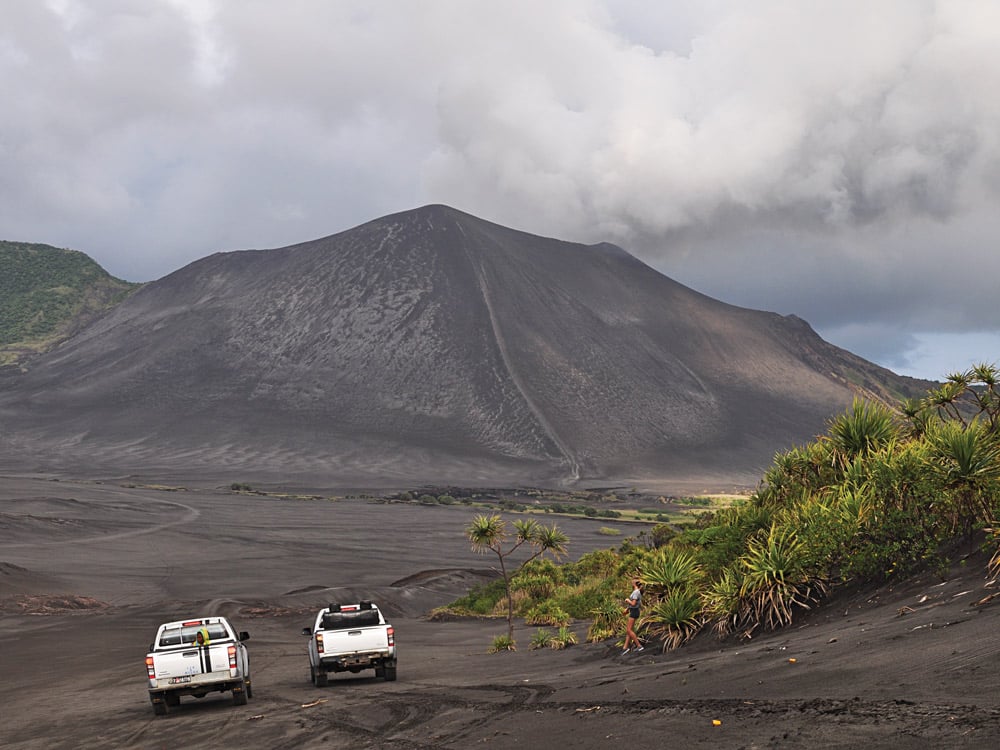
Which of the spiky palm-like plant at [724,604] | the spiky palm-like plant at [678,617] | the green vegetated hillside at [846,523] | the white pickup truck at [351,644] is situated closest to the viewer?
the green vegetated hillside at [846,523]

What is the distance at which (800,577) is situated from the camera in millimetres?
A: 18656

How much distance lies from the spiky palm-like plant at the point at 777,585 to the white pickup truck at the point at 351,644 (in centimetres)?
810

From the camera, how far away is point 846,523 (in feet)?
60.6

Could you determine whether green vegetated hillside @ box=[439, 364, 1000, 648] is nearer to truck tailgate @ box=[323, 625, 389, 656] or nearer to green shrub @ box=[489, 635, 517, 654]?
green shrub @ box=[489, 635, 517, 654]

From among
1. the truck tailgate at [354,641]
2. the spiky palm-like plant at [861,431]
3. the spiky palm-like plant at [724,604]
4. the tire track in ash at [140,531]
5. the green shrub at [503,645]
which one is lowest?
the green shrub at [503,645]

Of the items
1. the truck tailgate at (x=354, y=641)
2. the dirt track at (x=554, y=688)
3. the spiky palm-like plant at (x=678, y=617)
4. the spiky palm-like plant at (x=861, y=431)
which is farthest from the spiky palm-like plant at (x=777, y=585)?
the truck tailgate at (x=354, y=641)

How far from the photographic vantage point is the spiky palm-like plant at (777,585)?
723 inches

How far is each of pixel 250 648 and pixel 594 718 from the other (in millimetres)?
25281

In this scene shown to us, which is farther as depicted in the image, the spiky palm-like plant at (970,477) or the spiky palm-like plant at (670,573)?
the spiky palm-like plant at (670,573)

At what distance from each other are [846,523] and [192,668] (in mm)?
13065

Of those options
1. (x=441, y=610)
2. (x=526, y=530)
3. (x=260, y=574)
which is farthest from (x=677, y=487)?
(x=526, y=530)

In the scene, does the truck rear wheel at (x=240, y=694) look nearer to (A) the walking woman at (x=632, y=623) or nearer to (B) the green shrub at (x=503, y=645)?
(A) the walking woman at (x=632, y=623)

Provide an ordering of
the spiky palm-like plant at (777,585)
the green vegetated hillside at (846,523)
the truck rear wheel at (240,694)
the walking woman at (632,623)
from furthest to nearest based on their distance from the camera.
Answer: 1. the walking woman at (632,623)
2. the truck rear wheel at (240,694)
3. the spiky palm-like plant at (777,585)
4. the green vegetated hillside at (846,523)

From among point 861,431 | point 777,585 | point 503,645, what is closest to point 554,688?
point 777,585
